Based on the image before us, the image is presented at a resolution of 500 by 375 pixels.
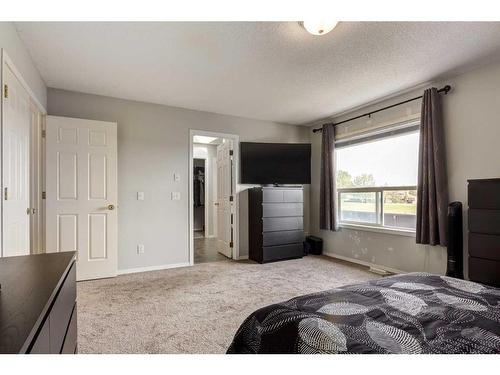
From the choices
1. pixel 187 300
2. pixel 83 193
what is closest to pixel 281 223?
pixel 187 300

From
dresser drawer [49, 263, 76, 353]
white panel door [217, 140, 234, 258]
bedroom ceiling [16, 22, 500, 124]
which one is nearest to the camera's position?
dresser drawer [49, 263, 76, 353]

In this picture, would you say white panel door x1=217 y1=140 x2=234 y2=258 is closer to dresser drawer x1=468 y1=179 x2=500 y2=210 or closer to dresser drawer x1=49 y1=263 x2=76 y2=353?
dresser drawer x1=468 y1=179 x2=500 y2=210

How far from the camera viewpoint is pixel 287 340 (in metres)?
1.00

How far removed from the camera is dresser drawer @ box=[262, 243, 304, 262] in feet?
13.3

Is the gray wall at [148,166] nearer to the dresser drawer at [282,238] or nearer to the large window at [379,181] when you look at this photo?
the dresser drawer at [282,238]

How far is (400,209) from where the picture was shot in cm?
350

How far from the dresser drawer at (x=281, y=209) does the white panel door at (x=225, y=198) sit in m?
0.69

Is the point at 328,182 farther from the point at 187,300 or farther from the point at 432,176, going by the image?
the point at 187,300

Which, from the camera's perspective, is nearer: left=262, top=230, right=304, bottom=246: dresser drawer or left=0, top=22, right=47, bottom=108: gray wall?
left=0, top=22, right=47, bottom=108: gray wall

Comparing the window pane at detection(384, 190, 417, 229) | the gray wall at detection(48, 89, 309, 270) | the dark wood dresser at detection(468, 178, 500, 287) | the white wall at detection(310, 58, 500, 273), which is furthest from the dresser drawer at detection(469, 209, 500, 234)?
the gray wall at detection(48, 89, 309, 270)
